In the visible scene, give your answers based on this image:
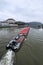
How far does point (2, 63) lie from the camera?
8828 millimetres

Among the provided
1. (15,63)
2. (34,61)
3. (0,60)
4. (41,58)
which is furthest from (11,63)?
(41,58)

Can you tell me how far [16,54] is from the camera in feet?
37.2

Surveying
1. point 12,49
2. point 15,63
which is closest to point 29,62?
point 15,63

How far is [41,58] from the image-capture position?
1048cm

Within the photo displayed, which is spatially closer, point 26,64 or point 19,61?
point 26,64

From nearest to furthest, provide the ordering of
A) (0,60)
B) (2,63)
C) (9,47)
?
1. (2,63)
2. (0,60)
3. (9,47)

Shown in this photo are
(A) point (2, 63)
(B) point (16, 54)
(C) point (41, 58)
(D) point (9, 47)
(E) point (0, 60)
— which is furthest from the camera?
(D) point (9, 47)

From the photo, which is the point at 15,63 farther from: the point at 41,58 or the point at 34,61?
the point at 41,58

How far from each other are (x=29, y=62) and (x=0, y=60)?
2221 mm

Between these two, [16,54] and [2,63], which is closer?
[2,63]

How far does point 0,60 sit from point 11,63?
40.1 inches

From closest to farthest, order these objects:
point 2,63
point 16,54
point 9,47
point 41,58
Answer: point 2,63 < point 41,58 < point 16,54 < point 9,47

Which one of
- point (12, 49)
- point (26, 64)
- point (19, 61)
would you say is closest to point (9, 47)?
point (12, 49)

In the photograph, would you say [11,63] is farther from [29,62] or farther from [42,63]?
[42,63]
